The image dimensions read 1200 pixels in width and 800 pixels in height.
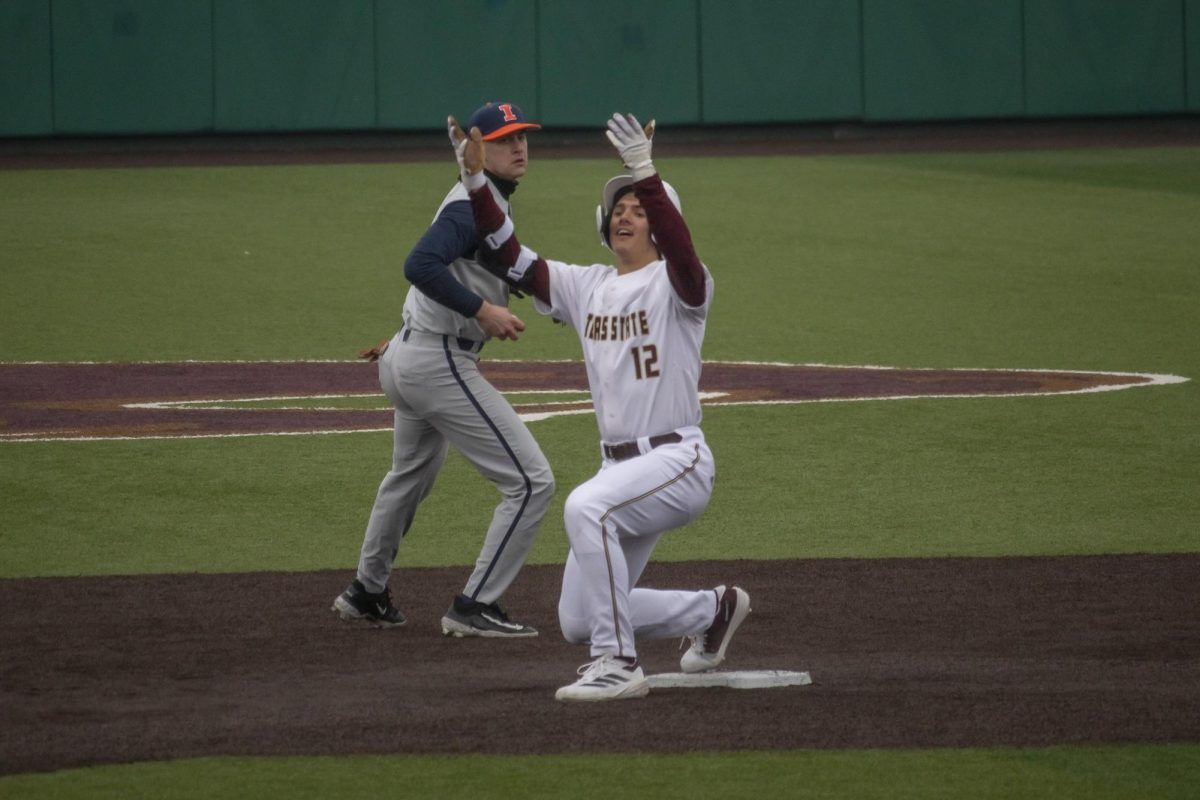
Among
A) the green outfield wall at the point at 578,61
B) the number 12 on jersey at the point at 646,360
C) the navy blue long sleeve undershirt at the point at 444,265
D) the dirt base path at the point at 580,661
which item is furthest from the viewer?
the green outfield wall at the point at 578,61

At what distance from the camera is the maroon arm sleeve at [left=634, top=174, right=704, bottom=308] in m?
5.55

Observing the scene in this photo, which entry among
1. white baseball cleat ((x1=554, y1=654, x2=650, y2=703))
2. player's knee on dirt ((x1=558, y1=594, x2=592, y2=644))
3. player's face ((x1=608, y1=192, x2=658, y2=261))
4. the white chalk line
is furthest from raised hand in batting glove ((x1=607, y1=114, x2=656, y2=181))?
the white chalk line

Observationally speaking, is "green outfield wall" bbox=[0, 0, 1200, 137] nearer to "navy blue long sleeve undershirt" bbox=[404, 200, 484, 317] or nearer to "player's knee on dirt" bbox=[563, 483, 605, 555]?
"navy blue long sleeve undershirt" bbox=[404, 200, 484, 317]

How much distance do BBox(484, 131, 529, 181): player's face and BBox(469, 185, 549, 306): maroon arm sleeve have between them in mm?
652

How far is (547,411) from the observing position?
1180cm

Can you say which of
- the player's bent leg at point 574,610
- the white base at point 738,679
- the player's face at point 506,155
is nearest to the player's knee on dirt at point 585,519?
the player's bent leg at point 574,610

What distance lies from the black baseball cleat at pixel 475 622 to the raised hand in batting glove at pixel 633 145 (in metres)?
1.78

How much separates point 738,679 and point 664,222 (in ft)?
4.69

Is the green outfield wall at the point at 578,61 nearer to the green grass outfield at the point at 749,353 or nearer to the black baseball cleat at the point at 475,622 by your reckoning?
the green grass outfield at the point at 749,353

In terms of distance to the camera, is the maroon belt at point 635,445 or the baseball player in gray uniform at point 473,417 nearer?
the maroon belt at point 635,445

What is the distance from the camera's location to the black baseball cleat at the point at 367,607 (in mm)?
6770

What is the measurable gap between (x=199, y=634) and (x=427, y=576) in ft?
4.77

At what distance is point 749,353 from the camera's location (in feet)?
48.0

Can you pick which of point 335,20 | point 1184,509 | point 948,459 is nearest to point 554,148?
point 335,20
